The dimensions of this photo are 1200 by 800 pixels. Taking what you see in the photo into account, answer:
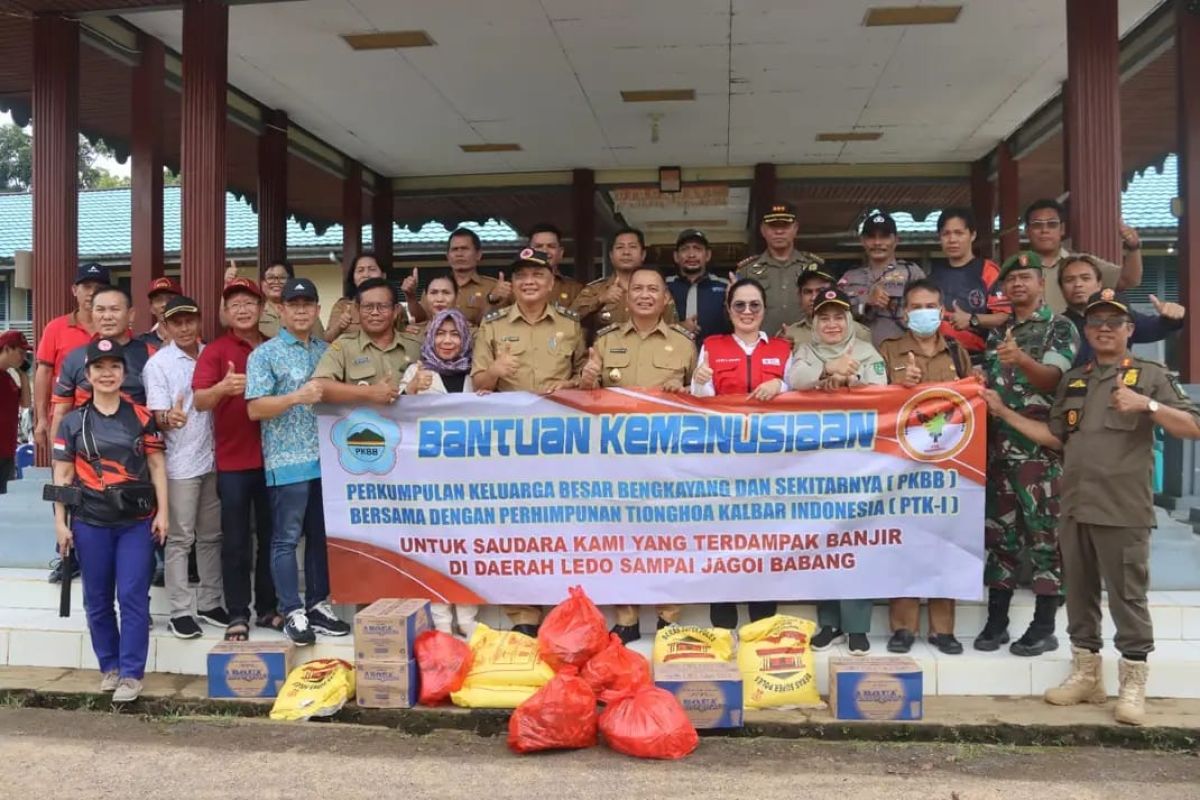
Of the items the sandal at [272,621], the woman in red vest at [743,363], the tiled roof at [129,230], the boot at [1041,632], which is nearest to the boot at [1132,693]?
the boot at [1041,632]

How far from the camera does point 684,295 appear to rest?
16.6 ft

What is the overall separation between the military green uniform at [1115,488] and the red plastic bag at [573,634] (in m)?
2.05

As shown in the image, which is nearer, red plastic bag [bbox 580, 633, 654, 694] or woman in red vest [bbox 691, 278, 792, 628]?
red plastic bag [bbox 580, 633, 654, 694]

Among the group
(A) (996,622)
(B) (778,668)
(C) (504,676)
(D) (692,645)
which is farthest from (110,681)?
(A) (996,622)

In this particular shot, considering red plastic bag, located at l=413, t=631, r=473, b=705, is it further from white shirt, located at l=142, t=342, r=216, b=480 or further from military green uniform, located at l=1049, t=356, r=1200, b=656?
military green uniform, located at l=1049, t=356, r=1200, b=656

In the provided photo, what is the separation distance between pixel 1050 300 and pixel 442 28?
4618mm

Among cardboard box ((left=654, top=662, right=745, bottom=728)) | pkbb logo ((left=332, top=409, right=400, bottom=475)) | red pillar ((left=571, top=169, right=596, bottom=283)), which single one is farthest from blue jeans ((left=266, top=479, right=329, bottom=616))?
red pillar ((left=571, top=169, right=596, bottom=283))

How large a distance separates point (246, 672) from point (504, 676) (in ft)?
3.92

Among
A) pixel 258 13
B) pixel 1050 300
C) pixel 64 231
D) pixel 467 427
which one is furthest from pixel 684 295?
pixel 64 231

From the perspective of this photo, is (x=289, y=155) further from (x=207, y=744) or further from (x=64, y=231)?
(x=207, y=744)

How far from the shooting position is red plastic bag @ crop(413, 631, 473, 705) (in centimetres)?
381

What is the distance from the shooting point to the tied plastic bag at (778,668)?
3785mm

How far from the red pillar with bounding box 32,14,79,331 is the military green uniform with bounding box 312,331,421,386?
3.18 m

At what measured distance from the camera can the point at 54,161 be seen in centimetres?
620
